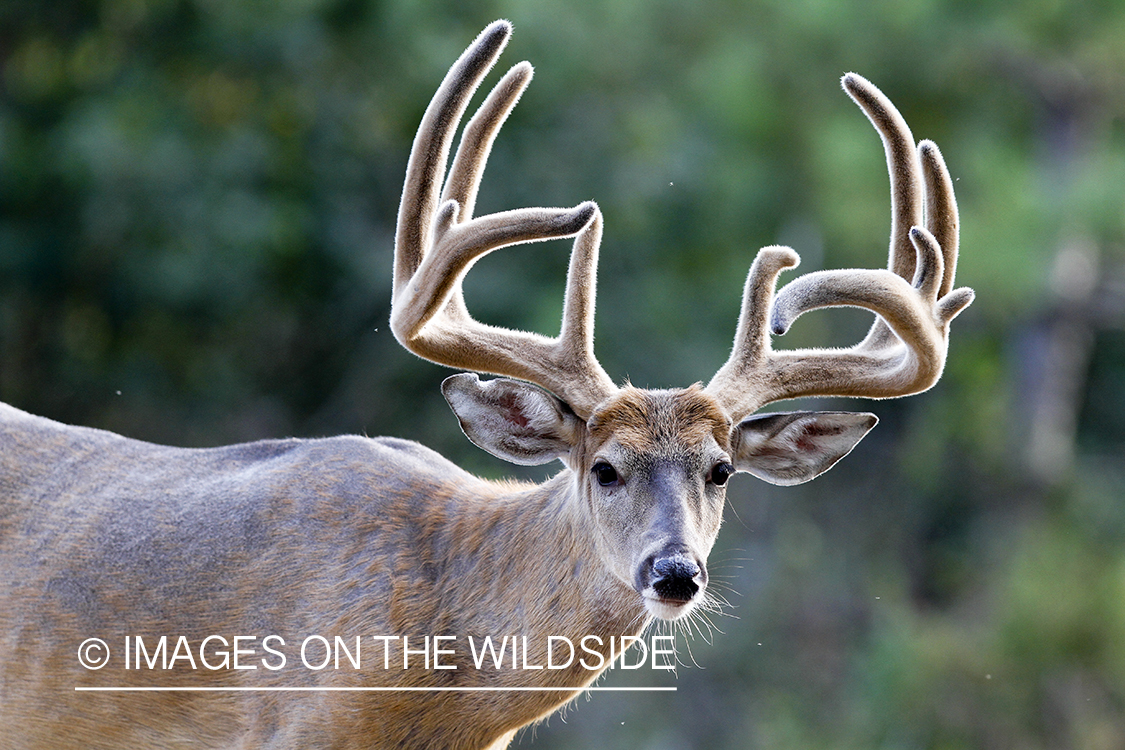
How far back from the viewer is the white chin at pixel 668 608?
454 cm

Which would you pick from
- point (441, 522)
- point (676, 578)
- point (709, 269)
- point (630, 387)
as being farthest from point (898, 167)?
point (709, 269)

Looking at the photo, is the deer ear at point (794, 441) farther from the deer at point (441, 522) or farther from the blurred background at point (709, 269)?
the blurred background at point (709, 269)

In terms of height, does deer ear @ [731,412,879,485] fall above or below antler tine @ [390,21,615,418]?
below

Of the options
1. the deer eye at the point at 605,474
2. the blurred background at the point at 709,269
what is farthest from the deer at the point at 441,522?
the blurred background at the point at 709,269

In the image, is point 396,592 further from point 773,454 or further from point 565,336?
point 773,454

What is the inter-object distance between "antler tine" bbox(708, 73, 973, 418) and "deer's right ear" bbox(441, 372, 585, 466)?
1.60 feet

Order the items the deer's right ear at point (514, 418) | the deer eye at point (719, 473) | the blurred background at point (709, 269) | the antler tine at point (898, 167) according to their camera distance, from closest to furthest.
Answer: the deer eye at point (719, 473) < the deer's right ear at point (514, 418) < the antler tine at point (898, 167) < the blurred background at point (709, 269)

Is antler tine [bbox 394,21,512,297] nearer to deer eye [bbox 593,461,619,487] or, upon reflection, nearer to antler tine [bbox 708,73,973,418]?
deer eye [bbox 593,461,619,487]

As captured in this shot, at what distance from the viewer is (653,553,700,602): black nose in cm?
452

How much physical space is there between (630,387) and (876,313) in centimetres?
82

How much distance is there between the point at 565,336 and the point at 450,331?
36 centimetres

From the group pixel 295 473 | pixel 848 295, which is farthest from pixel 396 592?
pixel 848 295

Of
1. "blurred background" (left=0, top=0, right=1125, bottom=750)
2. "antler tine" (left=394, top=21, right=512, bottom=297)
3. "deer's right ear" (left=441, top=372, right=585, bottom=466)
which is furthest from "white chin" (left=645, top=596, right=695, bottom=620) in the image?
"blurred background" (left=0, top=0, right=1125, bottom=750)

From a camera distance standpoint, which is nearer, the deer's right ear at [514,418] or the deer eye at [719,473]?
the deer eye at [719,473]
